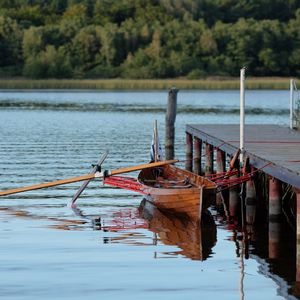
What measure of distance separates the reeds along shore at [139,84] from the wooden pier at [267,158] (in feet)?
256

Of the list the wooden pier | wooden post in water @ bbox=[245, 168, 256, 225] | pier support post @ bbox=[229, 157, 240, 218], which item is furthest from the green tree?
wooden post in water @ bbox=[245, 168, 256, 225]

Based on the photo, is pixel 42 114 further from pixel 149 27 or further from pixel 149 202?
pixel 149 27

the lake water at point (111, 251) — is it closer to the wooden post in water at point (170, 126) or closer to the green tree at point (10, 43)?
the wooden post in water at point (170, 126)

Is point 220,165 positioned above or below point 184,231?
above

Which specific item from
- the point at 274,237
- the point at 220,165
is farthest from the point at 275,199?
the point at 220,165

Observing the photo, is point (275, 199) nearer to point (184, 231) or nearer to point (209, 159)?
point (184, 231)

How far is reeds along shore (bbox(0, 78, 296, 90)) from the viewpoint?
4316 inches

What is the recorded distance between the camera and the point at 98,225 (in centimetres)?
2117

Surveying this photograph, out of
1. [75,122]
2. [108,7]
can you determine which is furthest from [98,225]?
[108,7]

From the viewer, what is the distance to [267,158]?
65.3 ft

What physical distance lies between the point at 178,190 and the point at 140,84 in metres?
88.7

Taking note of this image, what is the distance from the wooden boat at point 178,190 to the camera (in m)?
19.7

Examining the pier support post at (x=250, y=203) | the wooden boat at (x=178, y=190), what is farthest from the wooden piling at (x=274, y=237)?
the pier support post at (x=250, y=203)

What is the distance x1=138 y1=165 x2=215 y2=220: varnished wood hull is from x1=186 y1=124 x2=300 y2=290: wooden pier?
952 millimetres
